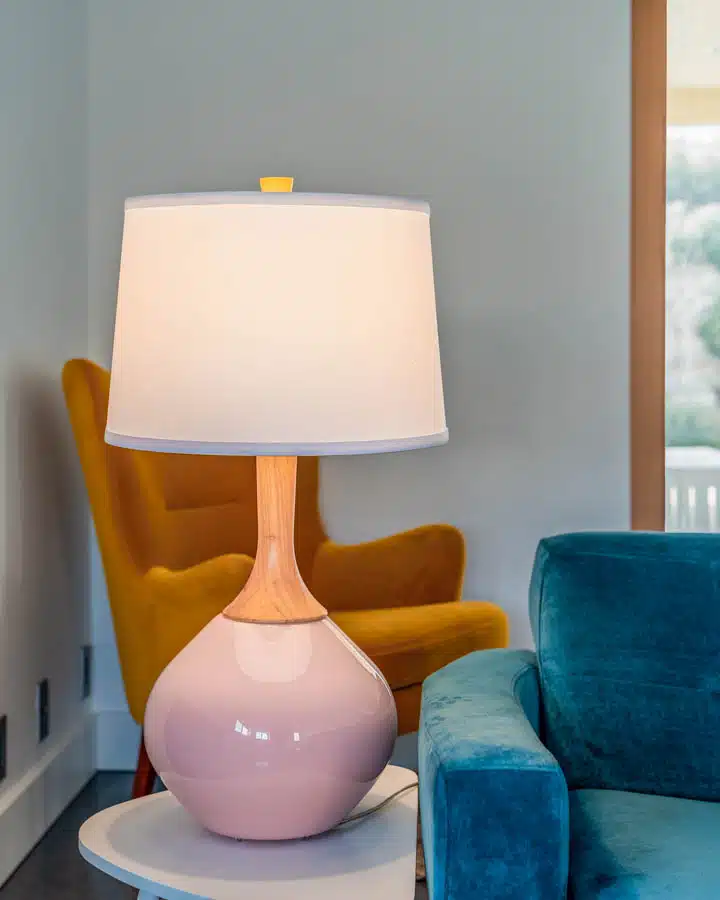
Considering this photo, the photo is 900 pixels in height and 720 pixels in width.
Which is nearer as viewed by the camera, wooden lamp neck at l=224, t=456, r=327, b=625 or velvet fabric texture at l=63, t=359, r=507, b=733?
wooden lamp neck at l=224, t=456, r=327, b=625

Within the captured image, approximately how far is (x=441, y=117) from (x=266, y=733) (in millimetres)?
2085

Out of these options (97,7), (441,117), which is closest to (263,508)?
(441,117)

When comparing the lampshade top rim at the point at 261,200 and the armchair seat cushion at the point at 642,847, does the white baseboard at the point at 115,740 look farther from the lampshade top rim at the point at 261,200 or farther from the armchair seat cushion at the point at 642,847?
the lampshade top rim at the point at 261,200

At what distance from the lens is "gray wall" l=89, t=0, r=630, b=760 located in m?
3.03

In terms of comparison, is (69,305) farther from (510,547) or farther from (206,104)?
(510,547)

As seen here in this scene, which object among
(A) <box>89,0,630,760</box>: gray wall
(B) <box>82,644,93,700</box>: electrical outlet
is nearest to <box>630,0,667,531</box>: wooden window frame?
(A) <box>89,0,630,760</box>: gray wall

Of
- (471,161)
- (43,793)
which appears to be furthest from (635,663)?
(471,161)

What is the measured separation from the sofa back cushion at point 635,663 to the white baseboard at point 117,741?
128cm

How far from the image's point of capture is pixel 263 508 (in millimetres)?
1551

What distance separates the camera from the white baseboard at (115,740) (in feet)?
10.2

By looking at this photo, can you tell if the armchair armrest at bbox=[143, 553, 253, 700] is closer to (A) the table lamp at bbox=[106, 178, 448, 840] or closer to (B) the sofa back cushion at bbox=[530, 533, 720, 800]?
(B) the sofa back cushion at bbox=[530, 533, 720, 800]

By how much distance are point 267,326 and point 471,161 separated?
1.88 meters

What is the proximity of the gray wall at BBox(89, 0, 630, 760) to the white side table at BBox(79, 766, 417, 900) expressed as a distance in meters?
1.61

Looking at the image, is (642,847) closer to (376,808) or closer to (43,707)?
(376,808)
